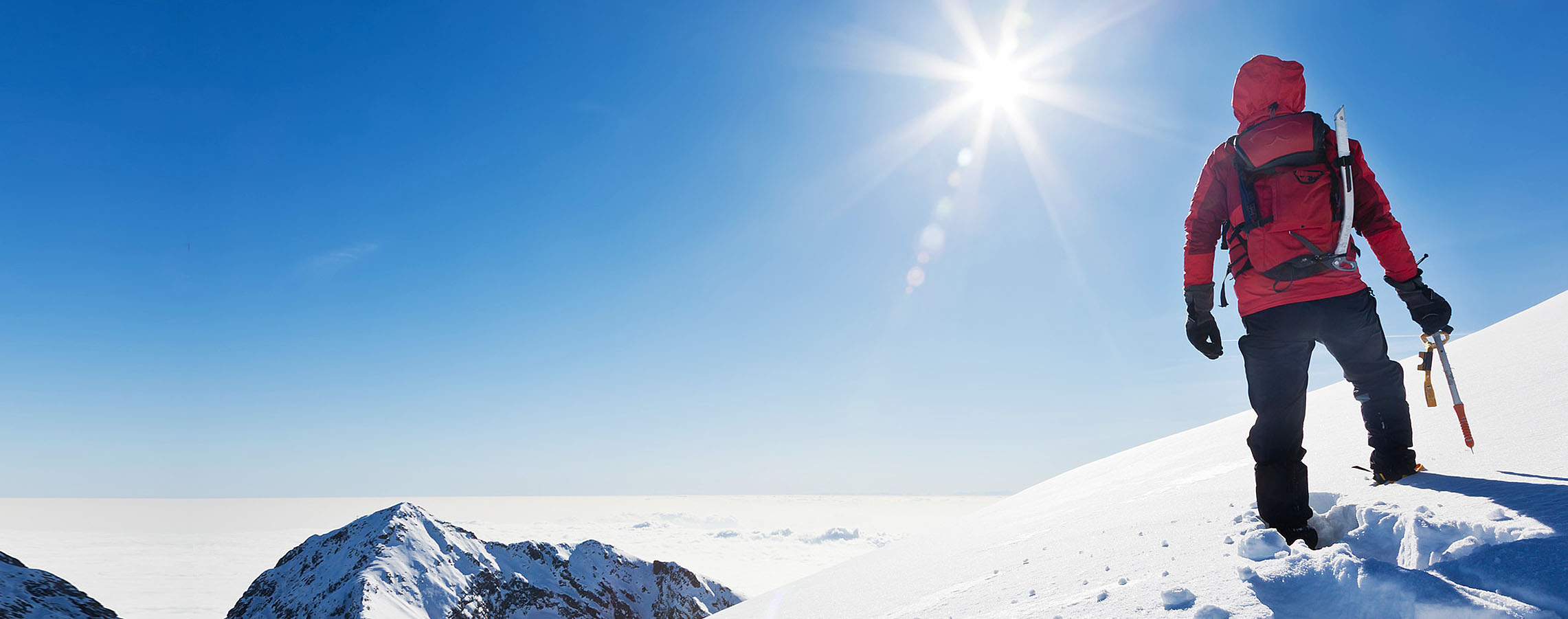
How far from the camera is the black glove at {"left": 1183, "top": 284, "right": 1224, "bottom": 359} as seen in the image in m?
3.77

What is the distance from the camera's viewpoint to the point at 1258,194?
11.8 feet

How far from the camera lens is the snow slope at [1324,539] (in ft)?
6.45

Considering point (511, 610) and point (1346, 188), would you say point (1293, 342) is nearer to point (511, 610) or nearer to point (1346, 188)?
point (1346, 188)

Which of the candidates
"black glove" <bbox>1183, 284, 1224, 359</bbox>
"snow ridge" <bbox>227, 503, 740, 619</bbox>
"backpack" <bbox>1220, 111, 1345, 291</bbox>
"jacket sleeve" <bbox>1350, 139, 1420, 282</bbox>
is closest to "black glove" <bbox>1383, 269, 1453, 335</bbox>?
"jacket sleeve" <bbox>1350, 139, 1420, 282</bbox>

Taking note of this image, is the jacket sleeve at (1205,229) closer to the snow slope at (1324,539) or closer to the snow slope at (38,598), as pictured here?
the snow slope at (1324,539)

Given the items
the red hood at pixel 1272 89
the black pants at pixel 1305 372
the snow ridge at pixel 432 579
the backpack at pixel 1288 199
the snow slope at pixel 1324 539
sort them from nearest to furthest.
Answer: the snow slope at pixel 1324 539
the black pants at pixel 1305 372
the backpack at pixel 1288 199
the red hood at pixel 1272 89
the snow ridge at pixel 432 579

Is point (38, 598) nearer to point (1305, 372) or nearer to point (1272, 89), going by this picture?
point (1305, 372)

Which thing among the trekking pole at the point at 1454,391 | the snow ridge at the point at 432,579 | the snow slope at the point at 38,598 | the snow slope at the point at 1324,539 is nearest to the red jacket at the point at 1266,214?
the trekking pole at the point at 1454,391

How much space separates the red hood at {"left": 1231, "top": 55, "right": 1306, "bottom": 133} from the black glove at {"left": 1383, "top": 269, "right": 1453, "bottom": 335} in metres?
1.21

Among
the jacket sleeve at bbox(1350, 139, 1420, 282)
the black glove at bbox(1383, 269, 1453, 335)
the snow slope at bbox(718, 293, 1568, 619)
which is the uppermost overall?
the jacket sleeve at bbox(1350, 139, 1420, 282)

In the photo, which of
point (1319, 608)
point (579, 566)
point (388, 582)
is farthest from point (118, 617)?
point (579, 566)

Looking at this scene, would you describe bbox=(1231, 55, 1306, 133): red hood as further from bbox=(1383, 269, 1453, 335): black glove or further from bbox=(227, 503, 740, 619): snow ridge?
bbox=(227, 503, 740, 619): snow ridge

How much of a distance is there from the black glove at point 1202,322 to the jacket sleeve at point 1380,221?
0.88 meters

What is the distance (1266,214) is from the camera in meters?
3.56
